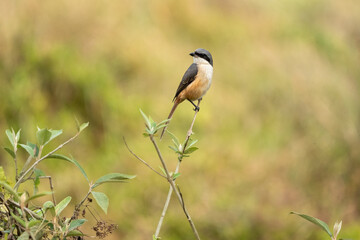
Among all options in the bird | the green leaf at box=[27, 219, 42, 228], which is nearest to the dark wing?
the bird

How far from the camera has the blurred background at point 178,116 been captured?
556 cm

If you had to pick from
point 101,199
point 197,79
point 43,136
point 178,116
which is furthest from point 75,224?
point 178,116

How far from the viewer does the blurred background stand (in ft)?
18.2

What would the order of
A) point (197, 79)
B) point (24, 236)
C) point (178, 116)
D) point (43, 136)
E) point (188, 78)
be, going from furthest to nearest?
point (178, 116) → point (188, 78) → point (197, 79) → point (43, 136) → point (24, 236)

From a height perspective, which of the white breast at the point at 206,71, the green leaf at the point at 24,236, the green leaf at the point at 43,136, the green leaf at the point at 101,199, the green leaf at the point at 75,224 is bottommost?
the green leaf at the point at 24,236

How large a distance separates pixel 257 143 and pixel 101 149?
1934mm

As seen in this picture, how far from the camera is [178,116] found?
6559 millimetres

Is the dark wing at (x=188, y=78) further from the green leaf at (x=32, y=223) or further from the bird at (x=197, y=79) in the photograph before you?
the green leaf at (x=32, y=223)

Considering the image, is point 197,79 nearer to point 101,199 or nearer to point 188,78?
point 188,78

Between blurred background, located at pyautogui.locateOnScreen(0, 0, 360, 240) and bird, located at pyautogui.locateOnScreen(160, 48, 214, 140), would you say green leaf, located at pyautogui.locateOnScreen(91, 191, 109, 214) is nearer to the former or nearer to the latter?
bird, located at pyautogui.locateOnScreen(160, 48, 214, 140)

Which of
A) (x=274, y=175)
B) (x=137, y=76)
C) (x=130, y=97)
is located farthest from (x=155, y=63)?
(x=274, y=175)

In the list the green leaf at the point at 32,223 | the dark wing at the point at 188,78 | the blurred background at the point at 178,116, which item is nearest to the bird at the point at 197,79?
the dark wing at the point at 188,78

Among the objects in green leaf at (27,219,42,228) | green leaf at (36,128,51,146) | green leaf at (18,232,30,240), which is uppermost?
green leaf at (36,128,51,146)

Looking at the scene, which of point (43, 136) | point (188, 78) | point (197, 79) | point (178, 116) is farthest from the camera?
point (178, 116)
